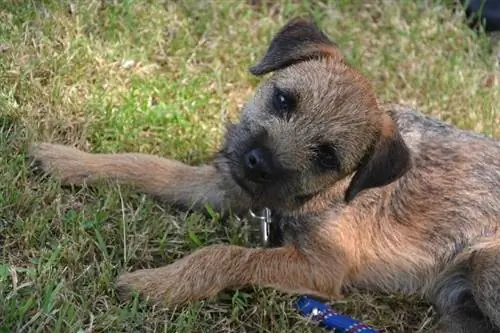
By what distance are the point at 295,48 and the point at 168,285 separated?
1479 millimetres

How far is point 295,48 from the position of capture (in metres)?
4.62

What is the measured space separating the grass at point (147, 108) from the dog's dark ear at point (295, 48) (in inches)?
37.4

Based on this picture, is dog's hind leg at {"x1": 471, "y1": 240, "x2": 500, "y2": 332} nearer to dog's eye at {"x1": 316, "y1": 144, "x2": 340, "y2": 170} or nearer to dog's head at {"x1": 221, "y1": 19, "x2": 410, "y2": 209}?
dog's head at {"x1": 221, "y1": 19, "x2": 410, "y2": 209}

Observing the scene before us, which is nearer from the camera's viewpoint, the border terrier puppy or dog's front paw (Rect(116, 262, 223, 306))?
dog's front paw (Rect(116, 262, 223, 306))

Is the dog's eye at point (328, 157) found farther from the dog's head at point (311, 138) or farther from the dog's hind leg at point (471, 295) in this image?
the dog's hind leg at point (471, 295)

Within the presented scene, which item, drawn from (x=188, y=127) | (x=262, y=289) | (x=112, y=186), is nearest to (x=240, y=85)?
(x=188, y=127)

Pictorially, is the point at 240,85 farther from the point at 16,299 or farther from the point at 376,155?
the point at 16,299

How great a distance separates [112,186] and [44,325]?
4.18 ft

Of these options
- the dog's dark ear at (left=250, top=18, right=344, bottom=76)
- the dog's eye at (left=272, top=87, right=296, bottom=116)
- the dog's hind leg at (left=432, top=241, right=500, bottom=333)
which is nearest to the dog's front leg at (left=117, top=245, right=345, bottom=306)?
the dog's hind leg at (left=432, top=241, right=500, bottom=333)

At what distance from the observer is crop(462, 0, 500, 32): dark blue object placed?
23.9 feet

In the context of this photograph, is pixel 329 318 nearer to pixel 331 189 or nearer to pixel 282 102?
pixel 331 189

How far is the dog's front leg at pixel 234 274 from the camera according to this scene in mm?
4195

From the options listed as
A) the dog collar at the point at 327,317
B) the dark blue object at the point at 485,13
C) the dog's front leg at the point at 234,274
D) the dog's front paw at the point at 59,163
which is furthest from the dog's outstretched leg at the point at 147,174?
the dark blue object at the point at 485,13

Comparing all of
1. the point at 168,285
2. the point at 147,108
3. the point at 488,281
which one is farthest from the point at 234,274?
the point at 147,108
